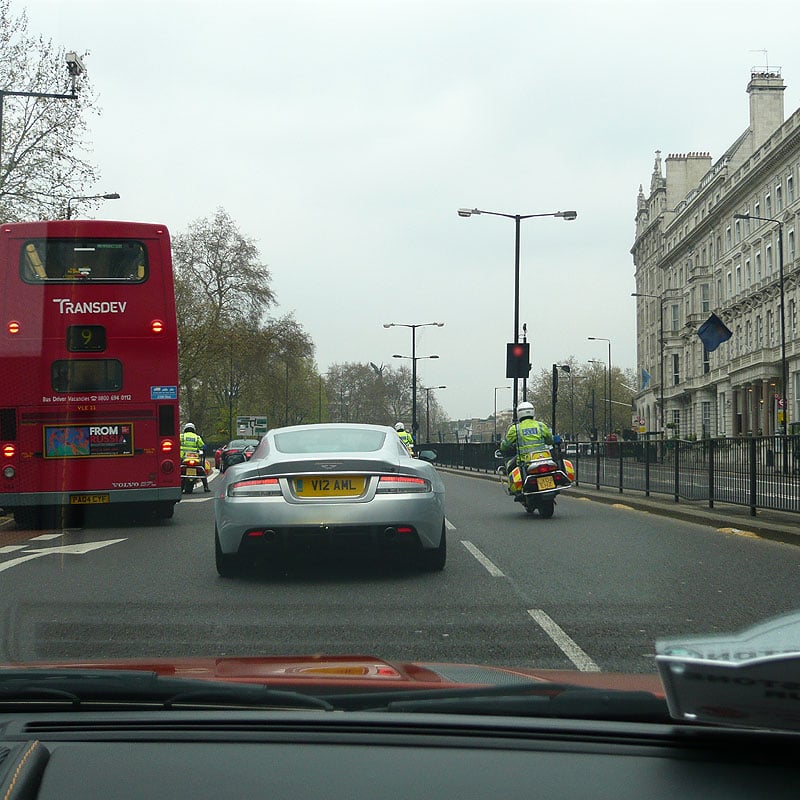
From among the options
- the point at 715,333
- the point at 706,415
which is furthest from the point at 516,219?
the point at 706,415

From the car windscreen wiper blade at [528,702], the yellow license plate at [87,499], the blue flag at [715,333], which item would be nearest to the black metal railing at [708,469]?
the blue flag at [715,333]

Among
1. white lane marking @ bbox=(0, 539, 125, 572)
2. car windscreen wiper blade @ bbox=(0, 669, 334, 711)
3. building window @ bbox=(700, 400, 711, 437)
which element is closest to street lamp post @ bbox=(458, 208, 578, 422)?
white lane marking @ bbox=(0, 539, 125, 572)

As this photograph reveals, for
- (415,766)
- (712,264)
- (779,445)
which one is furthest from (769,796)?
(712,264)

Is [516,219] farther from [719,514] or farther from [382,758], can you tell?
[382,758]

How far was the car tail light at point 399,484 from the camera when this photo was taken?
9.09m

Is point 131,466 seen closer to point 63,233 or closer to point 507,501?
point 63,233

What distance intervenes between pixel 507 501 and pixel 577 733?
63.1 feet

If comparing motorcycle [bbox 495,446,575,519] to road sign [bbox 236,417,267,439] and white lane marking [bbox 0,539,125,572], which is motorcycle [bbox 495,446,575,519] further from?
road sign [bbox 236,417,267,439]

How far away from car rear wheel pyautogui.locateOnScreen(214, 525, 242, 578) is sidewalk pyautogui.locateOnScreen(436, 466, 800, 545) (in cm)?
640

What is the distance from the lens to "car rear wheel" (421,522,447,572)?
31.2ft

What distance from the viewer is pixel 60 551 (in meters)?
12.0

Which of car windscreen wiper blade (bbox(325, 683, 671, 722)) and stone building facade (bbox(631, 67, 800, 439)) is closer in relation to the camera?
car windscreen wiper blade (bbox(325, 683, 671, 722))

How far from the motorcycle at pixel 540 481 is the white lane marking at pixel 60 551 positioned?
240 inches

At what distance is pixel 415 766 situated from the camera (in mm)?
2027
